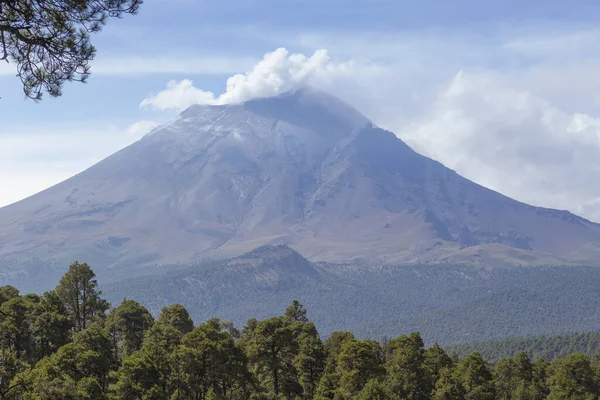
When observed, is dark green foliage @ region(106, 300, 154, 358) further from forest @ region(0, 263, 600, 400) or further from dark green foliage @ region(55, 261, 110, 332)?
dark green foliage @ region(55, 261, 110, 332)

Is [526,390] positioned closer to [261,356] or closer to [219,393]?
[261,356]

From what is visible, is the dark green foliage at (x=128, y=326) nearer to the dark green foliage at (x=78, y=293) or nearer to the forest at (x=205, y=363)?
the forest at (x=205, y=363)

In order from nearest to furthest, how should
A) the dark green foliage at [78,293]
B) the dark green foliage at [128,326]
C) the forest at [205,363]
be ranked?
the forest at [205,363] → the dark green foliage at [128,326] → the dark green foliage at [78,293]

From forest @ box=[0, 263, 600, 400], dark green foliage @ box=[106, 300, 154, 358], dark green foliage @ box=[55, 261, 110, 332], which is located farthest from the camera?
dark green foliage @ box=[55, 261, 110, 332]

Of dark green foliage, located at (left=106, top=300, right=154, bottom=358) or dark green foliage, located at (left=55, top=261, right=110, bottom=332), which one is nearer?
dark green foliage, located at (left=106, top=300, right=154, bottom=358)

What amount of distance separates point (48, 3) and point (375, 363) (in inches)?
1729

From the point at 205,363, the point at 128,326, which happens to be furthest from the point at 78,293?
the point at 205,363

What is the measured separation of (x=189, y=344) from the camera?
53344mm

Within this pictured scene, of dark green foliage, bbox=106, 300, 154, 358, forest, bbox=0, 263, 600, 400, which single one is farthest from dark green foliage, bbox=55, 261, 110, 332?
dark green foliage, bbox=106, 300, 154, 358

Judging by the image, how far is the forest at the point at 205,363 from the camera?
4797 cm

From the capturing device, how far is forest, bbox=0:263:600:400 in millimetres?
47969

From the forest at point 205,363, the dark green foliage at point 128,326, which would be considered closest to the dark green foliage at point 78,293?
the forest at point 205,363

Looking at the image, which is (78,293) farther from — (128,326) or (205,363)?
(205,363)

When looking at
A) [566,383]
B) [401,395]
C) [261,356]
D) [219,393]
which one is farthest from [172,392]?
[566,383]
